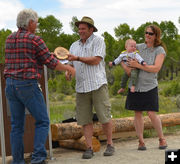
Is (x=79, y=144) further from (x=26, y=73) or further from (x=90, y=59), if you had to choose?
(x=26, y=73)

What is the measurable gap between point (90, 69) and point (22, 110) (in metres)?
1.25

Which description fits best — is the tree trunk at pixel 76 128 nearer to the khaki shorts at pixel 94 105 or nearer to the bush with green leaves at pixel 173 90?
the khaki shorts at pixel 94 105

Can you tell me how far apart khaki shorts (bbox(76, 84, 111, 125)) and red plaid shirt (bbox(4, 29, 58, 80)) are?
1.15m

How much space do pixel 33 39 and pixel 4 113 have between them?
133cm

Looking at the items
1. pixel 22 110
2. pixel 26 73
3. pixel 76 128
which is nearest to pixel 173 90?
pixel 76 128

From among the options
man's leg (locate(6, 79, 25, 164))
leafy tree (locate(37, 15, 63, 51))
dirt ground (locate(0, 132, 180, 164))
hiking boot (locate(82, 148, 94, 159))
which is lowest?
dirt ground (locate(0, 132, 180, 164))

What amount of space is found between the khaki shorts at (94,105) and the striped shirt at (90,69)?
0.33 feet

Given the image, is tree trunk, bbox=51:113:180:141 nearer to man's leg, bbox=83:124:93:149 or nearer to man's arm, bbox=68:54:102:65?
man's leg, bbox=83:124:93:149

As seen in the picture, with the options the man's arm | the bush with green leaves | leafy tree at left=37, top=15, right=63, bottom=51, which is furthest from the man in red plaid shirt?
leafy tree at left=37, top=15, right=63, bottom=51

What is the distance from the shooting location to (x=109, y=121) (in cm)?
540

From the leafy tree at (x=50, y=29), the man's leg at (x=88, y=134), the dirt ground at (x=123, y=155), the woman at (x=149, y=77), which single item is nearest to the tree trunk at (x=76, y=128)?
the dirt ground at (x=123, y=155)

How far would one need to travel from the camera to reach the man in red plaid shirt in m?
4.38

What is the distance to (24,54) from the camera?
4371 millimetres

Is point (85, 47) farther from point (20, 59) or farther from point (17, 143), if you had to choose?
point (17, 143)
